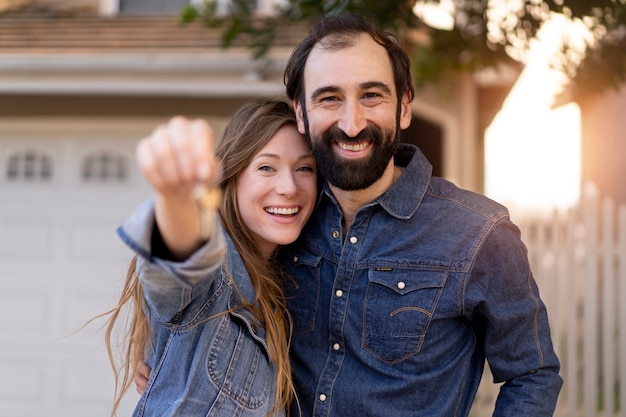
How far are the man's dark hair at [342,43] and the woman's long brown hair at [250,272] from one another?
0.52 feet

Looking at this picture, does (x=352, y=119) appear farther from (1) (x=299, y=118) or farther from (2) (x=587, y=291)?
(2) (x=587, y=291)

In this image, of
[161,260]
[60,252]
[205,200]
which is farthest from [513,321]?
[60,252]

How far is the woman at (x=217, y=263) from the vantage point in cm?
168

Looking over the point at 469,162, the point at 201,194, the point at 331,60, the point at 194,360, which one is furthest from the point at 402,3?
the point at 469,162

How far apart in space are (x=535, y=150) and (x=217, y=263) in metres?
14.3

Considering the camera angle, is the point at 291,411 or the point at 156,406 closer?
the point at 156,406

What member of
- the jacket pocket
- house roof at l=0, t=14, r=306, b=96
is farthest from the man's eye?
house roof at l=0, t=14, r=306, b=96

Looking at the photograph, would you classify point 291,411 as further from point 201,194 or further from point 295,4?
point 295,4

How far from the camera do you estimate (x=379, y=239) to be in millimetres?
2762

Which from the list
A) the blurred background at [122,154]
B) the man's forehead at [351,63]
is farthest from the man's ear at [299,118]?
the blurred background at [122,154]

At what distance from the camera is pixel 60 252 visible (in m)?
7.09

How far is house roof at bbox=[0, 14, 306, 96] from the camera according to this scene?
21.0ft

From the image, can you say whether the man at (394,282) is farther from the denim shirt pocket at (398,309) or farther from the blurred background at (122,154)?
the blurred background at (122,154)

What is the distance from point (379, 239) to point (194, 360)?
747 mm
